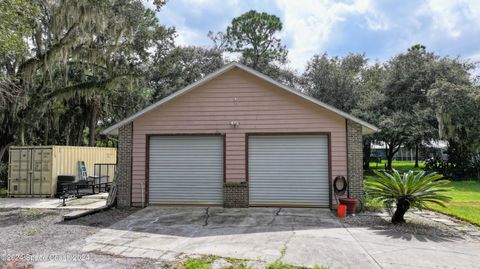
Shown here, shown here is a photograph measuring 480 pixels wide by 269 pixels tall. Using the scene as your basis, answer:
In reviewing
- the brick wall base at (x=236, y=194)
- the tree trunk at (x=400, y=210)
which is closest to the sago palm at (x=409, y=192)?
the tree trunk at (x=400, y=210)

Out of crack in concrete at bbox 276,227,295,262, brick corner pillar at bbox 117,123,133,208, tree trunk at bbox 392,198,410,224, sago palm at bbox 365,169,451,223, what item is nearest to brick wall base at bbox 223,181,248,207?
brick corner pillar at bbox 117,123,133,208

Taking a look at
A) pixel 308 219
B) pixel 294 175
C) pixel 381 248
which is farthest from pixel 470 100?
pixel 381 248

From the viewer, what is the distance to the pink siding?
37.2 feet

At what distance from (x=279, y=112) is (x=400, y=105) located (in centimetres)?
1792

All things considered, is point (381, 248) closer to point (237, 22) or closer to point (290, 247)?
point (290, 247)

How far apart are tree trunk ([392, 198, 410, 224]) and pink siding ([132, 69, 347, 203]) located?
256cm

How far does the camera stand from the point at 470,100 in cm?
2056

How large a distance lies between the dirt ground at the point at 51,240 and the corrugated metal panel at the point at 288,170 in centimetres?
414

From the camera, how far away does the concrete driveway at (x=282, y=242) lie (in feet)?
19.3

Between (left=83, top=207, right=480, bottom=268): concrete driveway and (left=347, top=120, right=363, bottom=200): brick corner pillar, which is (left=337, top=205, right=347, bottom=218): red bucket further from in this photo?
(left=347, top=120, right=363, bottom=200): brick corner pillar

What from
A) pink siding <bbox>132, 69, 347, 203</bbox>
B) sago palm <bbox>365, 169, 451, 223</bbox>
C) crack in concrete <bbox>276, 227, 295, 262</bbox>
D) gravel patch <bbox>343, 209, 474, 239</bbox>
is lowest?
gravel patch <bbox>343, 209, 474, 239</bbox>

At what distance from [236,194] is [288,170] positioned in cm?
185

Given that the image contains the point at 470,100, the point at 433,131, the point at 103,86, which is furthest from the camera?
the point at 433,131

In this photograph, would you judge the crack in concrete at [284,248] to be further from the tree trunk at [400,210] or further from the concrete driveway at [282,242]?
the tree trunk at [400,210]
